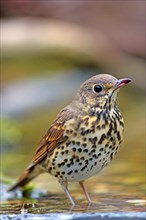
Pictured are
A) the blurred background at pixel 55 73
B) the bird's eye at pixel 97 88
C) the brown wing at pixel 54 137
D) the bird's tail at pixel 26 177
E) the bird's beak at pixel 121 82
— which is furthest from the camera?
the blurred background at pixel 55 73

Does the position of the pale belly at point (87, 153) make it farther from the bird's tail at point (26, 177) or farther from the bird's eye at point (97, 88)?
the bird's tail at point (26, 177)

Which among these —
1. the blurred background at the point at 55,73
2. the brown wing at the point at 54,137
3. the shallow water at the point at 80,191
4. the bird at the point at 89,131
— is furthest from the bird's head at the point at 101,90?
the blurred background at the point at 55,73

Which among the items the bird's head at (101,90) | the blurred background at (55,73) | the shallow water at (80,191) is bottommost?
the shallow water at (80,191)

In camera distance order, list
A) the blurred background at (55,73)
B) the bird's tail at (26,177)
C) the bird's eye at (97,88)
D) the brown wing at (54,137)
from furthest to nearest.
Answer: the blurred background at (55,73)
the bird's tail at (26,177)
the brown wing at (54,137)
the bird's eye at (97,88)

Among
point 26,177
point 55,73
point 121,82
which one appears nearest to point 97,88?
point 121,82

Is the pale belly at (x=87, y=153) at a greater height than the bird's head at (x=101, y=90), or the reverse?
the bird's head at (x=101, y=90)

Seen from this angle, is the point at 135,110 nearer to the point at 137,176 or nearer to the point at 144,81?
the point at 144,81

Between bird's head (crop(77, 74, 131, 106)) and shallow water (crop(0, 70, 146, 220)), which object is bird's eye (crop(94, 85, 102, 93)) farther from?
shallow water (crop(0, 70, 146, 220))

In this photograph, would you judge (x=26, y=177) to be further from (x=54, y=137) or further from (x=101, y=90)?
(x=101, y=90)

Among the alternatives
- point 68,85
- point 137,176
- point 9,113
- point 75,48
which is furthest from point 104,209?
point 75,48
